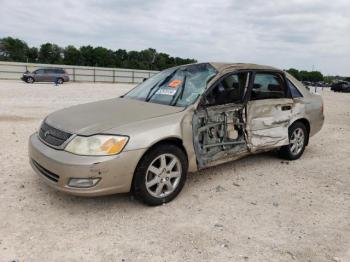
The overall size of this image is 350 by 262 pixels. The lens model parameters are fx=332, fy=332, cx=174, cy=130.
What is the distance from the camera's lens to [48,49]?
223 ft

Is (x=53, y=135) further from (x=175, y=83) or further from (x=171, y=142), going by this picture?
(x=175, y=83)

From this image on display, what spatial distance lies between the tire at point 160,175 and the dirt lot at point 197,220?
0.15 meters

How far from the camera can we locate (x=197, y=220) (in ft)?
11.4

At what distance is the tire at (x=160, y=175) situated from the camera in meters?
3.53

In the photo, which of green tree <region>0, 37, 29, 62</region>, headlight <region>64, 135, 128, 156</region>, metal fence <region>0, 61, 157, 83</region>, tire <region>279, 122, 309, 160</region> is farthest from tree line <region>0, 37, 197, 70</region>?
headlight <region>64, 135, 128, 156</region>

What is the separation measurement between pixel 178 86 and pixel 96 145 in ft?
5.17

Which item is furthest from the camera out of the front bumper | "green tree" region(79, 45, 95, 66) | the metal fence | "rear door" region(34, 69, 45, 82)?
"green tree" region(79, 45, 95, 66)

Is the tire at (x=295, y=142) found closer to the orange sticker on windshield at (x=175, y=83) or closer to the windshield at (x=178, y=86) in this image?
the windshield at (x=178, y=86)

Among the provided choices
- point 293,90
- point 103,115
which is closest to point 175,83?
point 103,115

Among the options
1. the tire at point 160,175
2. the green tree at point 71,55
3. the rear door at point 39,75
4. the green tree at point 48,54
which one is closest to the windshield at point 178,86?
the tire at point 160,175

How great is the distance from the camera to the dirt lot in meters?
2.89

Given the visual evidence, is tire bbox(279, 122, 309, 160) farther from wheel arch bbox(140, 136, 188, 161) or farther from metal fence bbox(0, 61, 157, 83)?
metal fence bbox(0, 61, 157, 83)

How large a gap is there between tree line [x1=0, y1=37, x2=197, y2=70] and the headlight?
2457 inches

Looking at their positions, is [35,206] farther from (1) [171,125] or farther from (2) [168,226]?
(1) [171,125]
